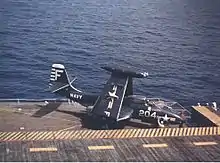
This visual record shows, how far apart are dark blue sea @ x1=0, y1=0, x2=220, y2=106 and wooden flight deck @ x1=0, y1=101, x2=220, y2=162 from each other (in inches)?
1140

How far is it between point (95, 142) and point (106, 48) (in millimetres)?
74998

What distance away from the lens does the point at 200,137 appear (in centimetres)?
5109

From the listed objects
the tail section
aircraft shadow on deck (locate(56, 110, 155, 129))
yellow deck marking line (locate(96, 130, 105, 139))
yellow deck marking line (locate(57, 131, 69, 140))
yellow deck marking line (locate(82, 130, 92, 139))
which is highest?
the tail section

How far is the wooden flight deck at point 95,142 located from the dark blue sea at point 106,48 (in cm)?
2895

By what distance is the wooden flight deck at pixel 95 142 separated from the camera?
4472 centimetres

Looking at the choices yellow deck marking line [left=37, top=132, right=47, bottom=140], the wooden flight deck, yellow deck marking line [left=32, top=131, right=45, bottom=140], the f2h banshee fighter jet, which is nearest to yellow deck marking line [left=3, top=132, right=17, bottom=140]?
the wooden flight deck

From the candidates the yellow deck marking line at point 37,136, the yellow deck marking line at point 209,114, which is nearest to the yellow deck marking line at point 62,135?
the yellow deck marking line at point 37,136

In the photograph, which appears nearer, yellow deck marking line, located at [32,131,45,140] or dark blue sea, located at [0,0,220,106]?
yellow deck marking line, located at [32,131,45,140]

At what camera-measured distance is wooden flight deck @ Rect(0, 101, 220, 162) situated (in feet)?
147

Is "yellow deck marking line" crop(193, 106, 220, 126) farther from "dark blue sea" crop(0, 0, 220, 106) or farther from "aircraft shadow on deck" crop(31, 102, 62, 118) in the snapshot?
"dark blue sea" crop(0, 0, 220, 106)

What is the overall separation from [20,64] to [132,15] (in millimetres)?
84956

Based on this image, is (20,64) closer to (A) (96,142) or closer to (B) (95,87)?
(B) (95,87)

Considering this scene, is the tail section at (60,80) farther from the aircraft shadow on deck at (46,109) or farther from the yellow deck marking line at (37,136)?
the yellow deck marking line at (37,136)

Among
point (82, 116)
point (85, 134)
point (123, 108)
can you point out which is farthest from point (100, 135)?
point (82, 116)
